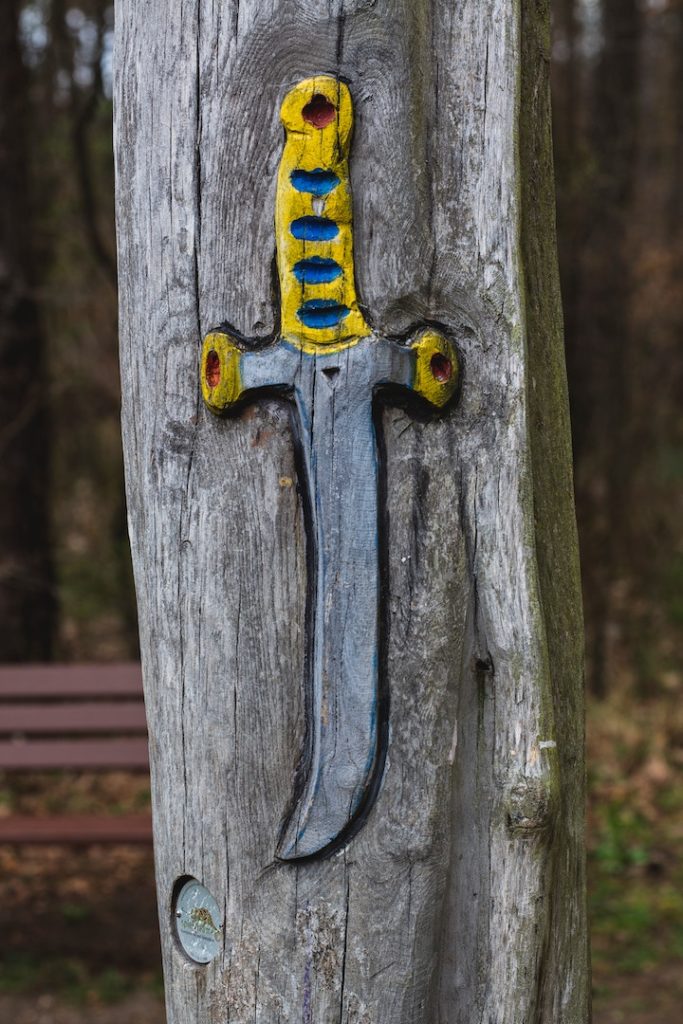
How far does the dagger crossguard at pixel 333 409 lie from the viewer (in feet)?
5.28

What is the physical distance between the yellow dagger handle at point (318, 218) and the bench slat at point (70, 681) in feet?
10.9

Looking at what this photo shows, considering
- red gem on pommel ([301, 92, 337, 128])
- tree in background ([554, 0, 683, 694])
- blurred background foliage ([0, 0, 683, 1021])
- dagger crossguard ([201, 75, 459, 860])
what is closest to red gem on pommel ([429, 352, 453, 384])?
dagger crossguard ([201, 75, 459, 860])

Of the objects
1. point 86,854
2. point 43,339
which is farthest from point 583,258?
point 86,854

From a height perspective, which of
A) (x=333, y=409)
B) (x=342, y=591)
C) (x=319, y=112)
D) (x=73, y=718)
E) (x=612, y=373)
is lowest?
(x=73, y=718)

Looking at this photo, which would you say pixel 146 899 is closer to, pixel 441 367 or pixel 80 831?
pixel 80 831

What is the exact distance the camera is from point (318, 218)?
161 cm

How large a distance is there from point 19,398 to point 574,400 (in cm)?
327

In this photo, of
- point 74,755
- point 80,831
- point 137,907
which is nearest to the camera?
point 80,831

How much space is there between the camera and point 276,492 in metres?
1.66

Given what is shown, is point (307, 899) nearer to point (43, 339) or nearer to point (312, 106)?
point (312, 106)

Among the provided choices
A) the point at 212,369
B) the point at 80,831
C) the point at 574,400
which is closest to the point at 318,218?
the point at 212,369

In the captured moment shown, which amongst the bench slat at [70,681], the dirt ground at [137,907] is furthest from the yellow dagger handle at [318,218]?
the bench slat at [70,681]

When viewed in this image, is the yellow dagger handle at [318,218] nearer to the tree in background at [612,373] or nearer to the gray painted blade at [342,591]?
the gray painted blade at [342,591]

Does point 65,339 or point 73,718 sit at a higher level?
point 65,339
